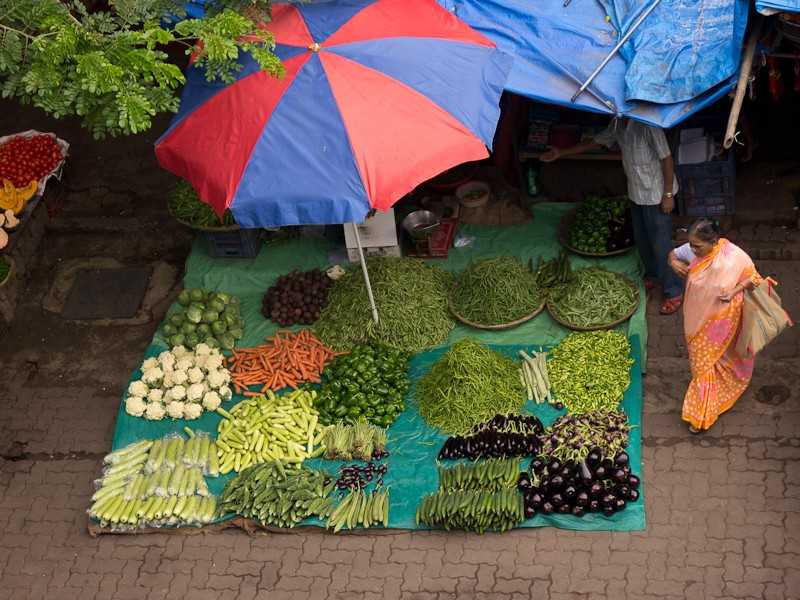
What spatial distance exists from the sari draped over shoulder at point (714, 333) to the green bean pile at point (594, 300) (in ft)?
2.80

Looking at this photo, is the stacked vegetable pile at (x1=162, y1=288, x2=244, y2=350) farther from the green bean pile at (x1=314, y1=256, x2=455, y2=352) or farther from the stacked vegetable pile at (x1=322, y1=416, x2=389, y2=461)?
the stacked vegetable pile at (x1=322, y1=416, x2=389, y2=461)

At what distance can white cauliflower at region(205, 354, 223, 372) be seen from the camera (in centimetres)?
755

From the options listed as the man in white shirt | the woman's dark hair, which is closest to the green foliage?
the man in white shirt

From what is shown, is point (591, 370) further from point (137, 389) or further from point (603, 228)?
point (137, 389)

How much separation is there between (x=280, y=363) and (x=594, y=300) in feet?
7.95

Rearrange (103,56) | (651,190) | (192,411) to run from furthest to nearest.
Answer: (192,411) < (651,190) < (103,56)

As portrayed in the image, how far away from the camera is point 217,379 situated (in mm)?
7453

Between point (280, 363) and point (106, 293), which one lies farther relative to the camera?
point (106, 293)

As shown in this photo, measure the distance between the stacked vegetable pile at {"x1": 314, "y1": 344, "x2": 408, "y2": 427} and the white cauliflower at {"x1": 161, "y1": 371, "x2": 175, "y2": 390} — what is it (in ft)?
3.70

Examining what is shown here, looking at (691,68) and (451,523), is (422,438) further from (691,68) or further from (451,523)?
(691,68)

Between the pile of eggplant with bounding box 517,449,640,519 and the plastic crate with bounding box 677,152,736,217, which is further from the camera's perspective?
the plastic crate with bounding box 677,152,736,217

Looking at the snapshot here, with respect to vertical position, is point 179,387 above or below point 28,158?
below

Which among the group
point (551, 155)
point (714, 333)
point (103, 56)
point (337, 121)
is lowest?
point (714, 333)

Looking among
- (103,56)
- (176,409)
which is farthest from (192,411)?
(103,56)
